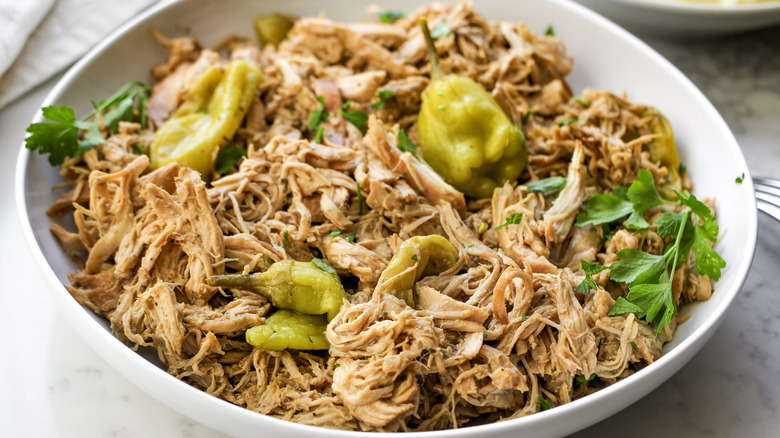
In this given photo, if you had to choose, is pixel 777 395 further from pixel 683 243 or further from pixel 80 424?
pixel 80 424

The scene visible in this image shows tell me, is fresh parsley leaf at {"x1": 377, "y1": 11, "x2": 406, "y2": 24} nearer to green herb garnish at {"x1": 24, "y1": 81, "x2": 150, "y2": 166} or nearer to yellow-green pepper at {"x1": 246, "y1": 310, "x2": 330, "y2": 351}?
green herb garnish at {"x1": 24, "y1": 81, "x2": 150, "y2": 166}

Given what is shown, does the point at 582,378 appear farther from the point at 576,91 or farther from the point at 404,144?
the point at 576,91

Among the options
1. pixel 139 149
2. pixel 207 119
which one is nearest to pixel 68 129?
pixel 139 149

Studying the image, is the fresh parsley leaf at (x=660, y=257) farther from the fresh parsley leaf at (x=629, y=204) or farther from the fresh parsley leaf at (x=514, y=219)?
the fresh parsley leaf at (x=514, y=219)

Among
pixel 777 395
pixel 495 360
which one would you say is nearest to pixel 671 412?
pixel 777 395

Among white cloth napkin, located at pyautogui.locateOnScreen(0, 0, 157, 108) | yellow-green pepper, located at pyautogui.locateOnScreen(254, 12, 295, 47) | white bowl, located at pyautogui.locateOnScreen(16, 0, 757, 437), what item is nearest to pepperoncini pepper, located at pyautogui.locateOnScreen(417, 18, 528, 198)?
white bowl, located at pyautogui.locateOnScreen(16, 0, 757, 437)

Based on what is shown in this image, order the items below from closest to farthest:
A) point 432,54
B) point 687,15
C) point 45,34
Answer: point 432,54
point 687,15
point 45,34
